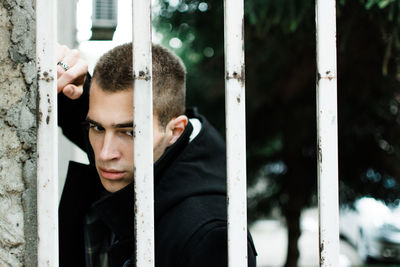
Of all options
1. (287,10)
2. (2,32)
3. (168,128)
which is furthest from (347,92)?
(2,32)

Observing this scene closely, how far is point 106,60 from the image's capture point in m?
1.76

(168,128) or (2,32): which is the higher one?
(2,32)

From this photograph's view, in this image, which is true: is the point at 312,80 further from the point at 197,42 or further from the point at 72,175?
the point at 72,175

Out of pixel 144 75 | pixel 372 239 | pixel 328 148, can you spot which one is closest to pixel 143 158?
pixel 144 75

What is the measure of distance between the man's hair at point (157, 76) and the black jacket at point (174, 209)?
6.1 inches

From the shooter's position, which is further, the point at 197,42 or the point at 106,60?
the point at 197,42

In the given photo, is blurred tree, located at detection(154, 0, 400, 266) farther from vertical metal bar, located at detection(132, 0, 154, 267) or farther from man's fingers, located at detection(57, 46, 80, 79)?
vertical metal bar, located at detection(132, 0, 154, 267)

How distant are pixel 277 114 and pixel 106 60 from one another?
3313 mm

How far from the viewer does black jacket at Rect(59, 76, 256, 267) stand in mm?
1388

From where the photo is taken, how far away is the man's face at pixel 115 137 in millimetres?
1518

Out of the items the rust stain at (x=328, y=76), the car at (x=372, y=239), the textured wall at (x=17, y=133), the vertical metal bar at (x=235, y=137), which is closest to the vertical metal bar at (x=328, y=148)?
the rust stain at (x=328, y=76)

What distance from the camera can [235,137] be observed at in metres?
1.19

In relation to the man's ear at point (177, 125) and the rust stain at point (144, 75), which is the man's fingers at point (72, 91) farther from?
the rust stain at point (144, 75)

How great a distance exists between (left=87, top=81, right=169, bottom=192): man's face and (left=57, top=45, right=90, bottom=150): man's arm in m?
0.12
